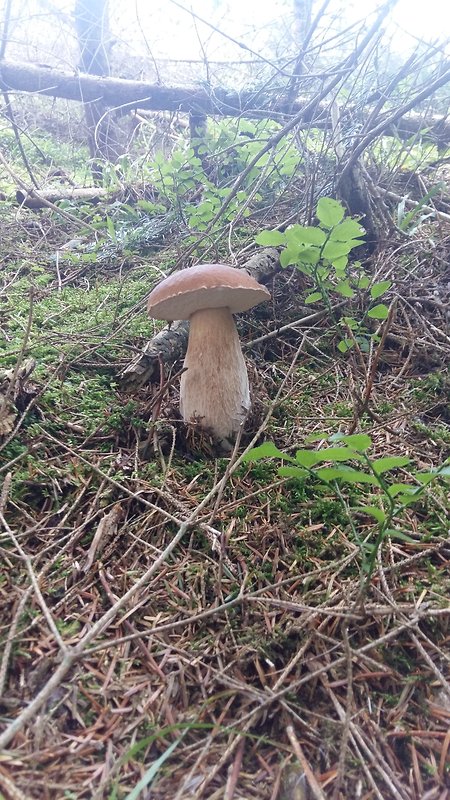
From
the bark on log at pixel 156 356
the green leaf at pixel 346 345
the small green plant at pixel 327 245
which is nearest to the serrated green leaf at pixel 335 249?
the small green plant at pixel 327 245

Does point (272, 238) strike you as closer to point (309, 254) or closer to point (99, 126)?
point (309, 254)

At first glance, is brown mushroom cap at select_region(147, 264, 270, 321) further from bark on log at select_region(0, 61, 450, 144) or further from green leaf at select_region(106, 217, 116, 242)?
bark on log at select_region(0, 61, 450, 144)

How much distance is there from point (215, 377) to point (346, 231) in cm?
86

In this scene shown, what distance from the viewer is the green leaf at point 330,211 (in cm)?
185

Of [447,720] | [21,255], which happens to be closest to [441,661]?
[447,720]

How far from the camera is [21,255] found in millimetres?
3479

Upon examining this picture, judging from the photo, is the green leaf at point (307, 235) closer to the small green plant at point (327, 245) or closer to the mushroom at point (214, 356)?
the small green plant at point (327, 245)

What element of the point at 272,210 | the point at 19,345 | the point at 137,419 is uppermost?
the point at 272,210

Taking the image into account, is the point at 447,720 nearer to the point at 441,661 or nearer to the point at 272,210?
the point at 441,661

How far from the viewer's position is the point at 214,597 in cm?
116

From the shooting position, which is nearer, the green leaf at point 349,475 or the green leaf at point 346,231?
the green leaf at point 349,475

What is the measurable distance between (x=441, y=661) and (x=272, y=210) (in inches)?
125

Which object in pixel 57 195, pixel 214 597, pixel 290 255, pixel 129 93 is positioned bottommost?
pixel 214 597

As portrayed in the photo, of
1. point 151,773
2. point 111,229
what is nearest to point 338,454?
point 151,773
